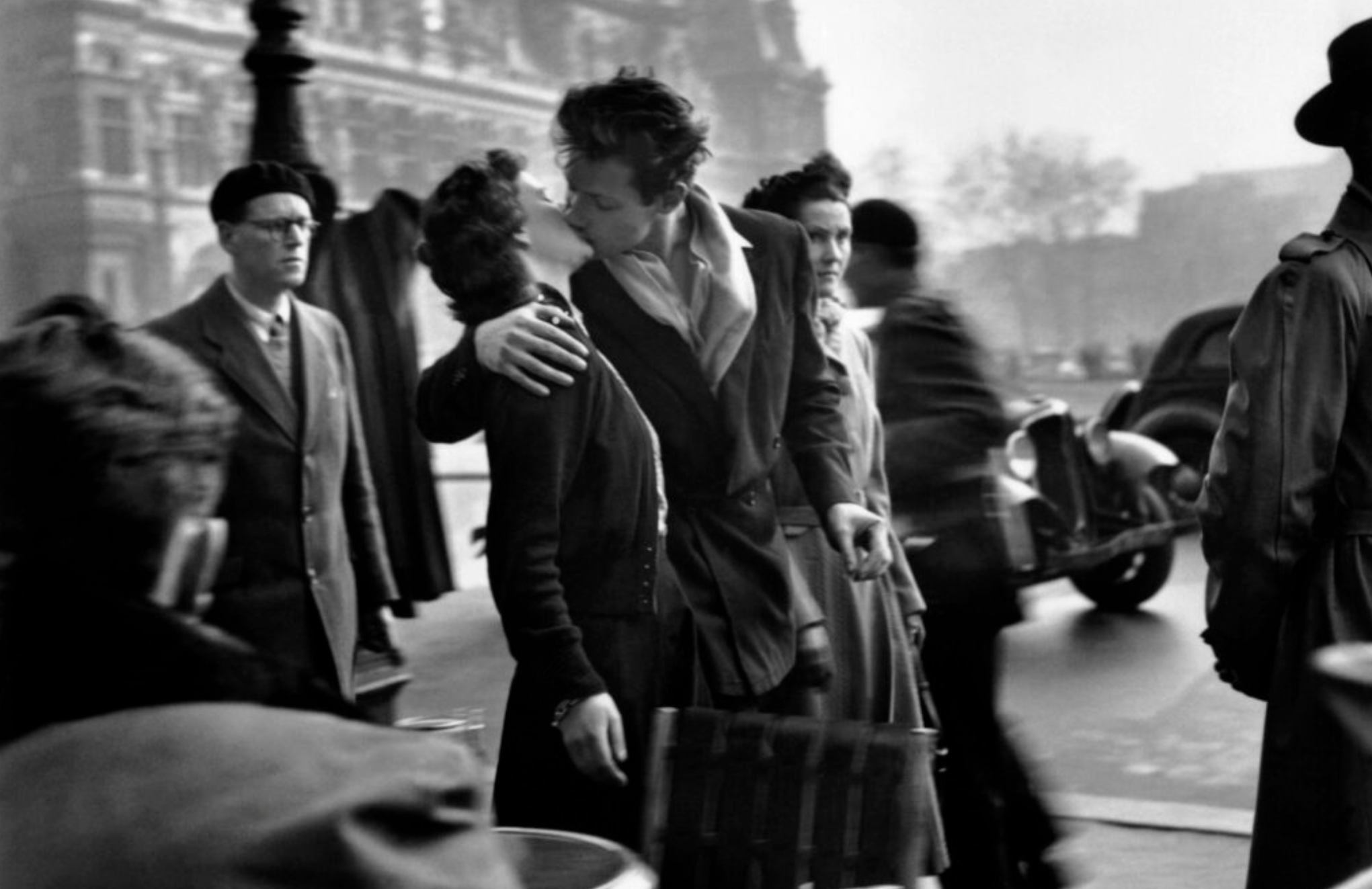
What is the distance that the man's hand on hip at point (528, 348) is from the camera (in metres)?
3.49

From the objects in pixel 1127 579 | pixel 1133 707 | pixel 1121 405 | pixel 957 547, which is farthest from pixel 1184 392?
pixel 957 547

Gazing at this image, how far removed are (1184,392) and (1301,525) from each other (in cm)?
1079

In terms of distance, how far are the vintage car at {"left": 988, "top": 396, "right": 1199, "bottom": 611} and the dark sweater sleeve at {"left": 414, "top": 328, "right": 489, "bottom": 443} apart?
671cm

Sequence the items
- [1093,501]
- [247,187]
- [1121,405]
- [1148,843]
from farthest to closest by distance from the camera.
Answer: [1121,405] < [1093,501] < [1148,843] < [247,187]

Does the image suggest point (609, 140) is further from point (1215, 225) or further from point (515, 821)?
point (1215, 225)

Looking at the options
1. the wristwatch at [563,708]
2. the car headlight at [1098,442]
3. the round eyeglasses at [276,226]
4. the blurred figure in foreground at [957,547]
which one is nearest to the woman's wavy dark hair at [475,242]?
the wristwatch at [563,708]

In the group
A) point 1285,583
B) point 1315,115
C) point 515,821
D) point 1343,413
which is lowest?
point 515,821

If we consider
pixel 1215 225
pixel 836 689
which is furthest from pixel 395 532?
pixel 1215 225

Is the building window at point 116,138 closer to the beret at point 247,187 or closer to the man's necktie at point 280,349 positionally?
the beret at point 247,187

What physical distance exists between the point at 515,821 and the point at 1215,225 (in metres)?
13.6

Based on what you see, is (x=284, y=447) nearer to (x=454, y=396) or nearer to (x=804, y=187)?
(x=454, y=396)

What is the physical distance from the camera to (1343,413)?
364 cm

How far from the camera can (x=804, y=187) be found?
5.07m

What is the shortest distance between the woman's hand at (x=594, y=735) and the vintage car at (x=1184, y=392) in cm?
1073
